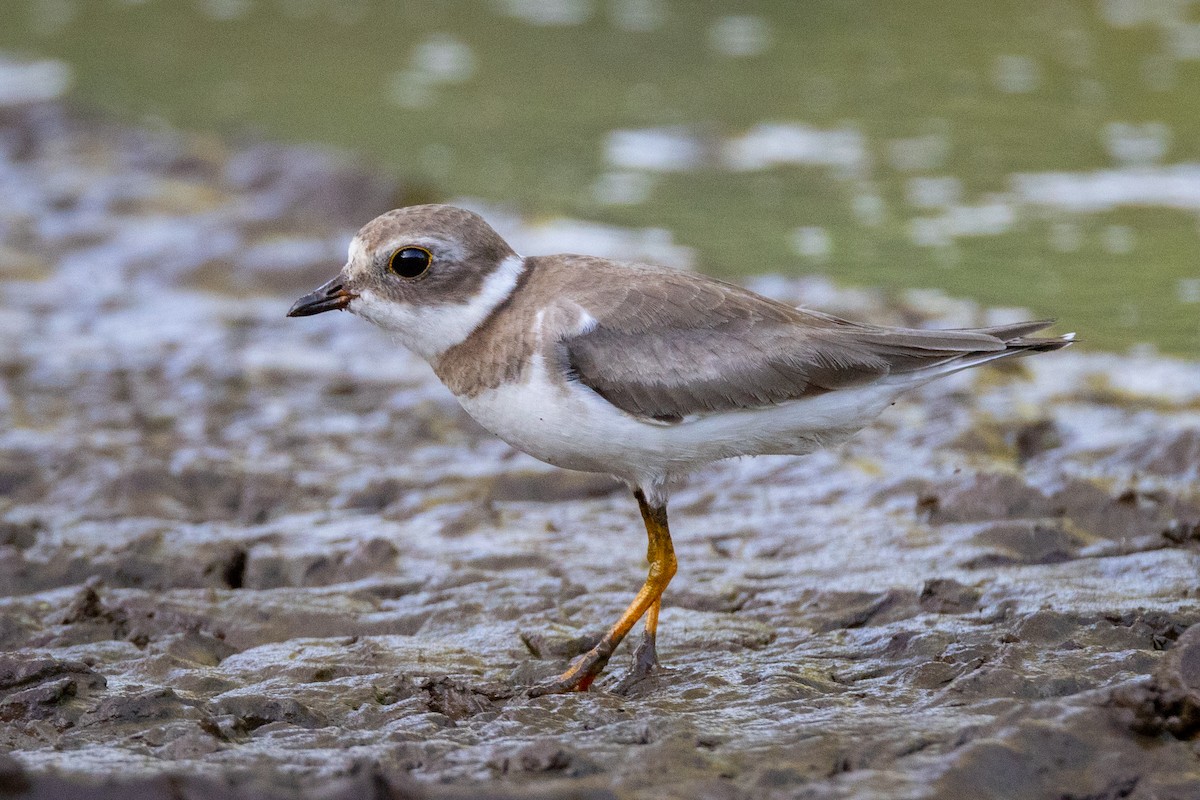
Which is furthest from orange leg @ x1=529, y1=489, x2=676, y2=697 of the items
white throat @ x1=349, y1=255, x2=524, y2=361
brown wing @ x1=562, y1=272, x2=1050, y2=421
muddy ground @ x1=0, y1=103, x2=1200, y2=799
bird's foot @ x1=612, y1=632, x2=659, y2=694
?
white throat @ x1=349, y1=255, x2=524, y2=361

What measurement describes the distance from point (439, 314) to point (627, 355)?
2.63 feet

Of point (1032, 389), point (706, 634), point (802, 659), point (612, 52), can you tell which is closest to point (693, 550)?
point (706, 634)

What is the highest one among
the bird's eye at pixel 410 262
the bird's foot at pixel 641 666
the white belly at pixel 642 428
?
the bird's eye at pixel 410 262

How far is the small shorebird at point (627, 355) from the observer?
5.66m

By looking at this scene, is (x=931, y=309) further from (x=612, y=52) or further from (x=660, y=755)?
(x=612, y=52)

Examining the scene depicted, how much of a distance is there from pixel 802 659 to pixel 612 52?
648 inches

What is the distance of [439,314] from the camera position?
19.4 ft

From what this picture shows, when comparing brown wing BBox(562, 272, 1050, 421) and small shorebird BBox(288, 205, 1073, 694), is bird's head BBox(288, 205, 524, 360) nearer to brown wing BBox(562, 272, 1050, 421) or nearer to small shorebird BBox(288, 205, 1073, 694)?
small shorebird BBox(288, 205, 1073, 694)

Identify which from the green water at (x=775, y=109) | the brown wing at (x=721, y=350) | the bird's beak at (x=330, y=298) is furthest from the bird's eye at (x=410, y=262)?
the green water at (x=775, y=109)

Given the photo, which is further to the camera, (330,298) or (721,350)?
(330,298)

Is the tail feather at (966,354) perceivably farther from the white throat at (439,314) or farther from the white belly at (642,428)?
the white throat at (439,314)

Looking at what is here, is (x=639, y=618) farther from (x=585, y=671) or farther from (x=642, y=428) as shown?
(x=642, y=428)

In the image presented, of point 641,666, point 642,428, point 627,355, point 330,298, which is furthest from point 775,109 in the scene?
point 641,666

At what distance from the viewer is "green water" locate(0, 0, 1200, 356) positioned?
42.9ft
